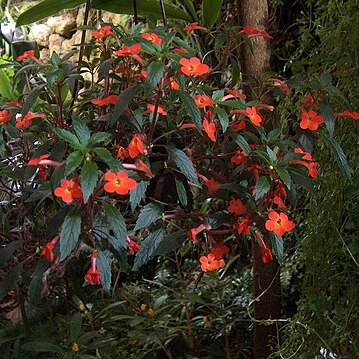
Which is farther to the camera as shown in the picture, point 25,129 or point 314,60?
point 314,60

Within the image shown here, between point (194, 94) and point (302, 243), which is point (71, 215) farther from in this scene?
point (302, 243)

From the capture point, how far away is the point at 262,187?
0.83 meters

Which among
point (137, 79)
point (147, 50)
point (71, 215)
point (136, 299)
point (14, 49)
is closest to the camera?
point (71, 215)

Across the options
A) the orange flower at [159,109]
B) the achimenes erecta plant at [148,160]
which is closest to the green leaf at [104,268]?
the achimenes erecta plant at [148,160]

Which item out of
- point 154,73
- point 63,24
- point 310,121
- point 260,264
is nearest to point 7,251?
point 154,73

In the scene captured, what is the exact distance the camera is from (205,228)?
895 millimetres

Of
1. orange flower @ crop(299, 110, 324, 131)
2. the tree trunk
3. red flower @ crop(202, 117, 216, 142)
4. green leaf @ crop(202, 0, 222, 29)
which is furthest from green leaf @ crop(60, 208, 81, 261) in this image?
green leaf @ crop(202, 0, 222, 29)

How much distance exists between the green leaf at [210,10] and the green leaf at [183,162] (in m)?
0.49

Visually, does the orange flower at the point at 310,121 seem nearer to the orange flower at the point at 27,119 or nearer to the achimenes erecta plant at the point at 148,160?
the achimenes erecta plant at the point at 148,160

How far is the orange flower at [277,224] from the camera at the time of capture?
2.75 feet

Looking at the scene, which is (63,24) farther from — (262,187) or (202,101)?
(262,187)

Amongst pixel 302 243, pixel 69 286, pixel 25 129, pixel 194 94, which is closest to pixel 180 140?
pixel 194 94

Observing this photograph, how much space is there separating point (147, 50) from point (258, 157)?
21 centimetres

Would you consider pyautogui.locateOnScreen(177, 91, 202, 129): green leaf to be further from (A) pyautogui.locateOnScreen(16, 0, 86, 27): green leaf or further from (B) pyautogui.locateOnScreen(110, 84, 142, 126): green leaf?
(A) pyautogui.locateOnScreen(16, 0, 86, 27): green leaf
